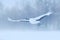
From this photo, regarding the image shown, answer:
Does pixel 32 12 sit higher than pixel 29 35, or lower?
higher

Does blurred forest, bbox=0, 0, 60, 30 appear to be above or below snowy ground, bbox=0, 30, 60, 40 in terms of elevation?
above

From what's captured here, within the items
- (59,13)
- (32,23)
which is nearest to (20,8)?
(32,23)

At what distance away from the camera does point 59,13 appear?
1.12m

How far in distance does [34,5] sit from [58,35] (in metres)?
0.41

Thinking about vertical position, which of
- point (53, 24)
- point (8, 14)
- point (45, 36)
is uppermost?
point (8, 14)

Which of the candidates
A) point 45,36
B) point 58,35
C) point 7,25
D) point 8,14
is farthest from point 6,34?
point 58,35

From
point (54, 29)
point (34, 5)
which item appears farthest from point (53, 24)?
point (34, 5)

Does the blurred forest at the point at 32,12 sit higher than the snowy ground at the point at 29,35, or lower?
higher

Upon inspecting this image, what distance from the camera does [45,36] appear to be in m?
1.12

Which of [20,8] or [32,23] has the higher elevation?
[20,8]

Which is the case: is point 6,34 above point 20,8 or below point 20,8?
below

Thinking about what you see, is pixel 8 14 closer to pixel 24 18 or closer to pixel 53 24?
pixel 24 18

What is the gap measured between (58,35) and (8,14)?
22.8 inches

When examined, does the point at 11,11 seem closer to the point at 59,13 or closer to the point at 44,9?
the point at 44,9
